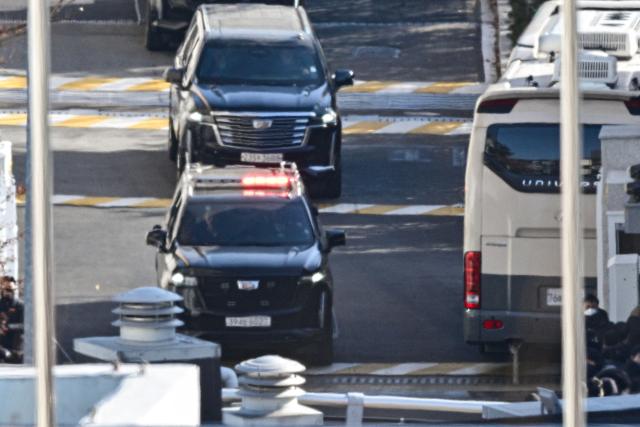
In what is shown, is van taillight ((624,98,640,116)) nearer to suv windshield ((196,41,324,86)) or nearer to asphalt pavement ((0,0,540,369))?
asphalt pavement ((0,0,540,369))

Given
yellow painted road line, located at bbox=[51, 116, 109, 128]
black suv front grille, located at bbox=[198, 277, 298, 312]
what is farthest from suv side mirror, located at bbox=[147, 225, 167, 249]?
yellow painted road line, located at bbox=[51, 116, 109, 128]

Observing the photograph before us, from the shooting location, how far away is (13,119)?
2695 cm

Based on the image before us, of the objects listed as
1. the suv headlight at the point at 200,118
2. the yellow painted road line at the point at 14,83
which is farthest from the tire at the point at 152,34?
the suv headlight at the point at 200,118

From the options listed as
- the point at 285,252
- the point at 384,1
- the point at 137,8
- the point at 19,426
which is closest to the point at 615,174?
the point at 285,252

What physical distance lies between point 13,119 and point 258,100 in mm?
4716

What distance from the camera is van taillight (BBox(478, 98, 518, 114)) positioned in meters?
18.3

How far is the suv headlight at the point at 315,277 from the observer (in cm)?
1847

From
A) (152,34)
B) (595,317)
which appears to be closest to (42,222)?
(595,317)

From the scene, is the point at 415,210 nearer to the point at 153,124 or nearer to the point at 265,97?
the point at 265,97

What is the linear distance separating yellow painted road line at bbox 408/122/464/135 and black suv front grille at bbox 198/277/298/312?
1010 cm

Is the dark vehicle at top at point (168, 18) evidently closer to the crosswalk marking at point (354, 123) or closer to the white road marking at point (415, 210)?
the crosswalk marking at point (354, 123)

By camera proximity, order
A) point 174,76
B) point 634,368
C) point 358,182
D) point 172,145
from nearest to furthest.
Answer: point 634,368
point 174,76
point 172,145
point 358,182

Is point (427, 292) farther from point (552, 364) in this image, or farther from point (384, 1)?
point (384, 1)

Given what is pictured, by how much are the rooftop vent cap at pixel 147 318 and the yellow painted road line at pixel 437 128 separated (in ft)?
54.0
